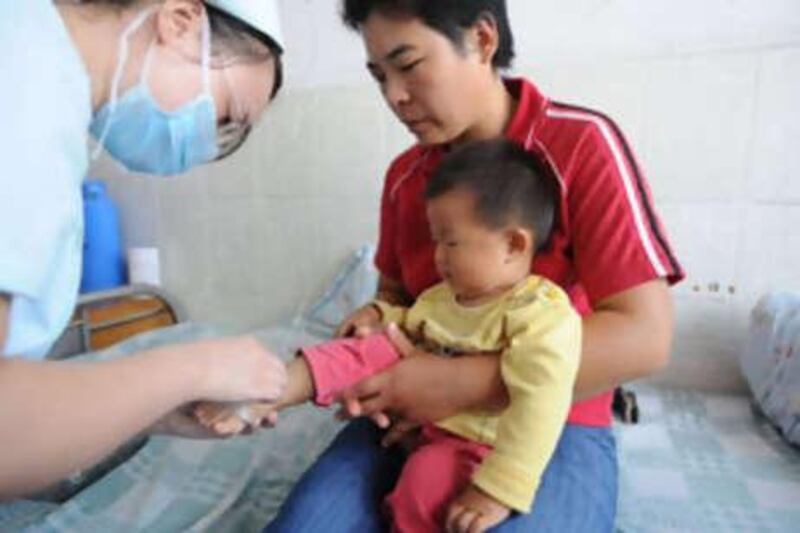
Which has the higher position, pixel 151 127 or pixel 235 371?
pixel 151 127

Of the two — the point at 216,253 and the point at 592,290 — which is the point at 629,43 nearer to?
the point at 592,290

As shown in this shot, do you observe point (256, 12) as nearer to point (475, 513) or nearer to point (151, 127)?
point (151, 127)

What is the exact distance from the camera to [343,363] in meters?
0.89

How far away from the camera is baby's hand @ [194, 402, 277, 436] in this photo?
794mm

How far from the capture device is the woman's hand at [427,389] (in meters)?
0.83

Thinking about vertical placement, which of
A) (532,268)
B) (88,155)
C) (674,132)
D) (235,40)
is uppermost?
(235,40)

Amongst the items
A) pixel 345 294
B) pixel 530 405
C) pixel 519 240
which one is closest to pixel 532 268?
pixel 519 240

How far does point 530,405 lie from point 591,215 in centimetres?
31

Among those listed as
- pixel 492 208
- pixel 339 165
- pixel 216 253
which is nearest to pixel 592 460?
pixel 492 208

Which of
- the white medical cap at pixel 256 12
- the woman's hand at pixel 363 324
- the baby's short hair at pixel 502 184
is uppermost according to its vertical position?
the white medical cap at pixel 256 12

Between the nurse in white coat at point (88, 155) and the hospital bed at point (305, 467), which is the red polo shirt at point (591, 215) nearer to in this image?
the hospital bed at point (305, 467)

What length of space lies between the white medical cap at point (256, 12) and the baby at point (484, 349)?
1.03 ft

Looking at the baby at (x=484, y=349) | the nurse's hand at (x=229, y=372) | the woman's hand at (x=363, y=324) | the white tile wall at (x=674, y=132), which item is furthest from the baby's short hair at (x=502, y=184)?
the white tile wall at (x=674, y=132)

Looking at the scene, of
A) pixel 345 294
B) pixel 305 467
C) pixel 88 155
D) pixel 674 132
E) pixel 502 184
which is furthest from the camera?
pixel 345 294
